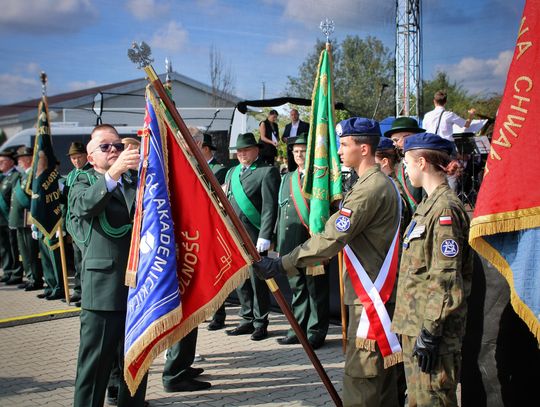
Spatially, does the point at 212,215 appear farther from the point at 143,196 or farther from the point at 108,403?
the point at 108,403

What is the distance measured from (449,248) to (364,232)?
756 mm

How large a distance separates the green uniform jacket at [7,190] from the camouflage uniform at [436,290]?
10.0 m

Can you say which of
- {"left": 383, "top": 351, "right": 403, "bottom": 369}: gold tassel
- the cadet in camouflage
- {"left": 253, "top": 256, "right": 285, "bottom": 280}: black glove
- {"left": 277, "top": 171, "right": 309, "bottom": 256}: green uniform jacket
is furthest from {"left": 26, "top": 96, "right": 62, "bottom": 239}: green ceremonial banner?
the cadet in camouflage

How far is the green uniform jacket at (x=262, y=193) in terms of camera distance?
7.30 meters

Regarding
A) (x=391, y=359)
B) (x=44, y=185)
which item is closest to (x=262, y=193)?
(x=391, y=359)

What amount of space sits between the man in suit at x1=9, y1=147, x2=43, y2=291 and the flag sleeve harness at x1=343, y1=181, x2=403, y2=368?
852cm

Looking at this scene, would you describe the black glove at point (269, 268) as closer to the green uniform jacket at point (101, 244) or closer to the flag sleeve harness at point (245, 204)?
the green uniform jacket at point (101, 244)

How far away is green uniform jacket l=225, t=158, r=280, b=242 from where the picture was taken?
7.30m

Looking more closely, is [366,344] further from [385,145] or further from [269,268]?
[385,145]

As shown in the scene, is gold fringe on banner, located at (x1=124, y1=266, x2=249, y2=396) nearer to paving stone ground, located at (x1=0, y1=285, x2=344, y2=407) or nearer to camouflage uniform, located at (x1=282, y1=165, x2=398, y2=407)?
camouflage uniform, located at (x1=282, y1=165, x2=398, y2=407)

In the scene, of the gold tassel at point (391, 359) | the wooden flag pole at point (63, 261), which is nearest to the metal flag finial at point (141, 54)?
the gold tassel at point (391, 359)

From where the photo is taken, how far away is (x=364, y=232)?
3.97 metres

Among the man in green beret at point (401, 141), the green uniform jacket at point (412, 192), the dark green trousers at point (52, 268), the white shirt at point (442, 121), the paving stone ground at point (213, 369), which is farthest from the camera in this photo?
the white shirt at point (442, 121)

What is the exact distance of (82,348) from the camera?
13.6 ft
